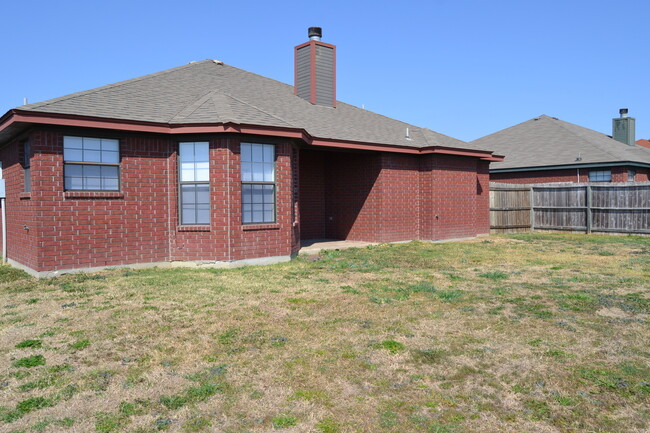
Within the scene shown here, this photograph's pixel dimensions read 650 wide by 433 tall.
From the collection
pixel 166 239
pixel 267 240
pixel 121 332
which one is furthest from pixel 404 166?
pixel 121 332

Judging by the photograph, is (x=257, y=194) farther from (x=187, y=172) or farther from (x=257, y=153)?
(x=187, y=172)

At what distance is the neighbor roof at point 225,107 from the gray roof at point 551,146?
31.8 ft

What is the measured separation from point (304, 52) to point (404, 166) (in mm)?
5611

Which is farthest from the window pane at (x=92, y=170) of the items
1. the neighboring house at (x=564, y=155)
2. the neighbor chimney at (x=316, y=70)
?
the neighboring house at (x=564, y=155)

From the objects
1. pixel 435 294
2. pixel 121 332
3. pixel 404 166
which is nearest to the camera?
pixel 121 332

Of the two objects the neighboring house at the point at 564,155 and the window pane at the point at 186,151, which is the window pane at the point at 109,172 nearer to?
the window pane at the point at 186,151

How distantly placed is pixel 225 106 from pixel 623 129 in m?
29.1

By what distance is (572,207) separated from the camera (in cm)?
2114

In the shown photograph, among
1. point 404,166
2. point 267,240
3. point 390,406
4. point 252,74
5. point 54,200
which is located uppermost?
point 252,74

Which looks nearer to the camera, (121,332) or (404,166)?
(121,332)

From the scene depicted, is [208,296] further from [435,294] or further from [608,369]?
[608,369]

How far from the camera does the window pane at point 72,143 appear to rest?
10.5 m

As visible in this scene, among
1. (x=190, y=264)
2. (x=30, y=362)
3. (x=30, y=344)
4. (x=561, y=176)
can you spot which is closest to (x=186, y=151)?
(x=190, y=264)

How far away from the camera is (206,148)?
1157 cm
